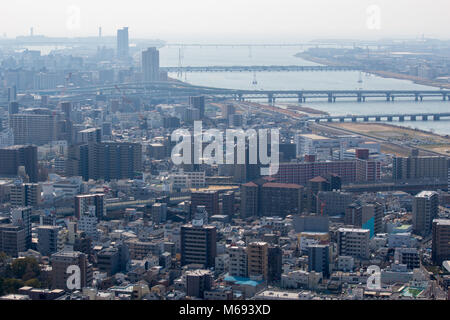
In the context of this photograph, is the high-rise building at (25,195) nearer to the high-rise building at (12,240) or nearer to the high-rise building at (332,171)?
the high-rise building at (12,240)

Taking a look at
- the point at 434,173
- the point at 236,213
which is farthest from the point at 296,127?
the point at 236,213

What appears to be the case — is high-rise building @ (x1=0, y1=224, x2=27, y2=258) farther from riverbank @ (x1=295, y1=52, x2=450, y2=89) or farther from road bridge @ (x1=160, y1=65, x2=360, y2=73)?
road bridge @ (x1=160, y1=65, x2=360, y2=73)

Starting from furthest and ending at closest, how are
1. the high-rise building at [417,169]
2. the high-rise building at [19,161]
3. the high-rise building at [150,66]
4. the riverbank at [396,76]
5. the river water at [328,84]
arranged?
the riverbank at [396,76] < the high-rise building at [150,66] < the river water at [328,84] < the high-rise building at [19,161] < the high-rise building at [417,169]

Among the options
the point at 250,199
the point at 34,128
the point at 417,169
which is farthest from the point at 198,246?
the point at 34,128

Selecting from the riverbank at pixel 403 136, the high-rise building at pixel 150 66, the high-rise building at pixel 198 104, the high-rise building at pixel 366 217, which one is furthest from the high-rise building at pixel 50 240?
the high-rise building at pixel 150 66

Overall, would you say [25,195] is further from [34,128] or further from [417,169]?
[34,128]

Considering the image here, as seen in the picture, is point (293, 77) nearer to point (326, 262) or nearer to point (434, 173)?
point (434, 173)

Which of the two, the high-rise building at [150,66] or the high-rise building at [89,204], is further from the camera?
the high-rise building at [150,66]
